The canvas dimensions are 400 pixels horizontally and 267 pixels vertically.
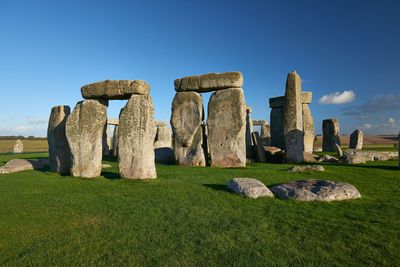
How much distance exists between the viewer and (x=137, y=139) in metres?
9.44

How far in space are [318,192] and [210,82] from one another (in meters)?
8.46

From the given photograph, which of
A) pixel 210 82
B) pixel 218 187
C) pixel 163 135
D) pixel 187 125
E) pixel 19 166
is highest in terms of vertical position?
pixel 210 82

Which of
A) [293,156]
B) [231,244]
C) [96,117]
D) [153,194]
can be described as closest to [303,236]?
[231,244]

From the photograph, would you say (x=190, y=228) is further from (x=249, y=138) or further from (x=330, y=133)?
(x=330, y=133)

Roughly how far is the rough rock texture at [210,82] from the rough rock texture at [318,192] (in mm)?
7432

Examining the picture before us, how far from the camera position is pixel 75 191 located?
25.8ft

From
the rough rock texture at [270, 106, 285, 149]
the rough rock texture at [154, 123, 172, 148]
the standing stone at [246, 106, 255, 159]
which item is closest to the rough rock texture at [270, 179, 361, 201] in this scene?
the standing stone at [246, 106, 255, 159]

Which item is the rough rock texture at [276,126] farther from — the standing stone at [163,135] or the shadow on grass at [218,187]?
the shadow on grass at [218,187]

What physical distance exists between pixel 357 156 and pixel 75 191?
478 inches

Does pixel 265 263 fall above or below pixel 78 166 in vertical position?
below

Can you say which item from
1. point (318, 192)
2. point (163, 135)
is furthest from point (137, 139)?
point (163, 135)

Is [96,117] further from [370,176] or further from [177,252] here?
[370,176]

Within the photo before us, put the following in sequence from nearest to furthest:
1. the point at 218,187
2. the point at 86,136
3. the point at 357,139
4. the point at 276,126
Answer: the point at 218,187 < the point at 86,136 < the point at 276,126 < the point at 357,139

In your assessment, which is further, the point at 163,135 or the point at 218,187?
the point at 163,135
